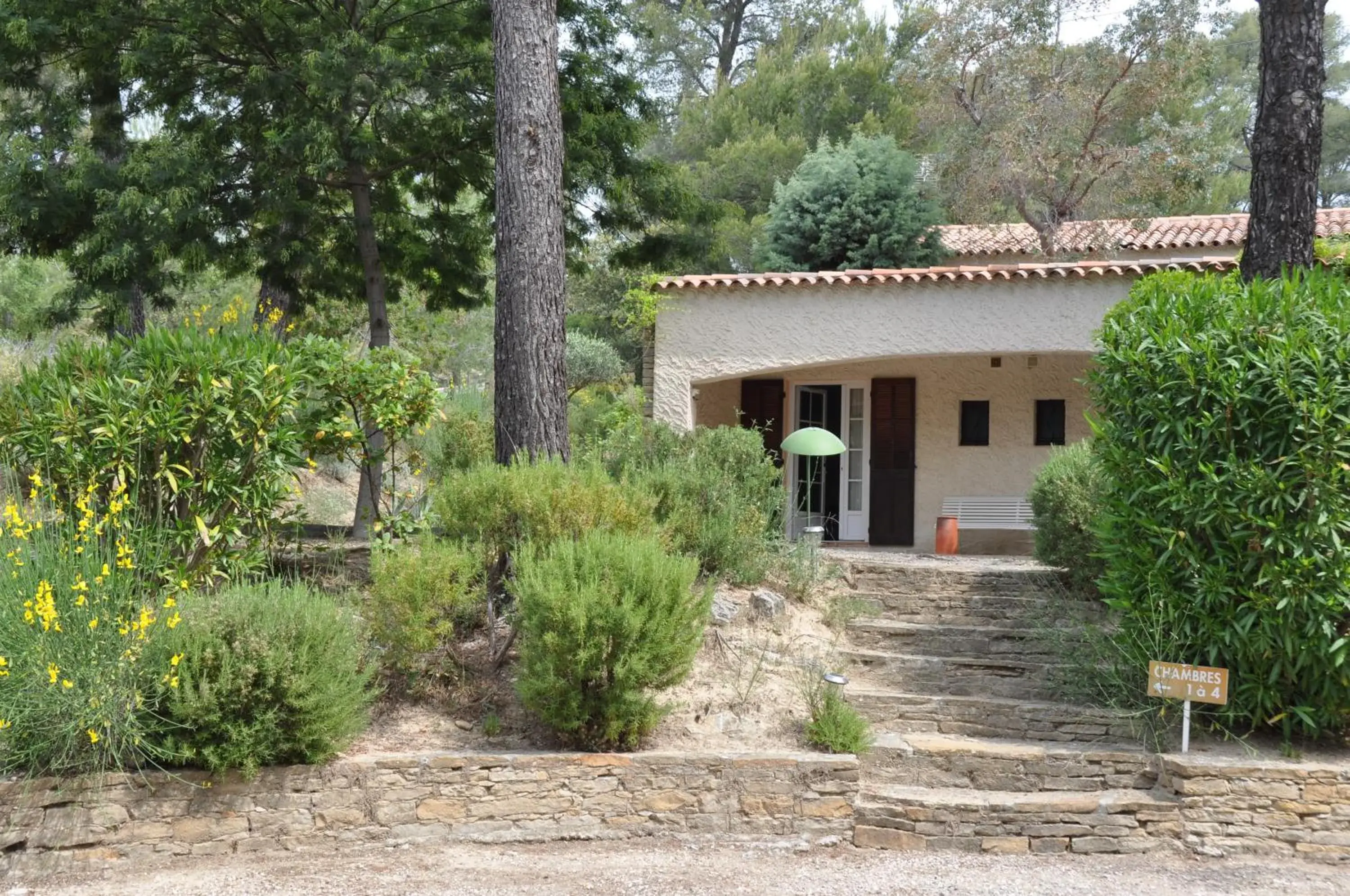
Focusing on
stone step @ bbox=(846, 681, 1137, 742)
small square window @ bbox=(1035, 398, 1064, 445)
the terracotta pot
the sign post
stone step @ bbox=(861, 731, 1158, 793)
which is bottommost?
stone step @ bbox=(861, 731, 1158, 793)

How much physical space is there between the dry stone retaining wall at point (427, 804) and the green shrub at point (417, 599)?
718mm

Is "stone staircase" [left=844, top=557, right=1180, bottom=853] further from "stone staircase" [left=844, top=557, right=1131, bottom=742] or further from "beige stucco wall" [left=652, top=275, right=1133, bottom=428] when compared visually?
"beige stucco wall" [left=652, top=275, right=1133, bottom=428]

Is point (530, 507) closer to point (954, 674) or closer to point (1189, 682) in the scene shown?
point (954, 674)

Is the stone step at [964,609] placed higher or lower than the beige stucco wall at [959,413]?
lower

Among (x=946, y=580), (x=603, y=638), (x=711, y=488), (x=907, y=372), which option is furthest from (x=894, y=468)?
(x=603, y=638)

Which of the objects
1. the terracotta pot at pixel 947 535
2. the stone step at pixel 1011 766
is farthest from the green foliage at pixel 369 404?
the terracotta pot at pixel 947 535

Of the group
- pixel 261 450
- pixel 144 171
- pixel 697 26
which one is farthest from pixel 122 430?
pixel 697 26

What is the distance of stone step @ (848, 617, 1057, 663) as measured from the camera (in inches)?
301

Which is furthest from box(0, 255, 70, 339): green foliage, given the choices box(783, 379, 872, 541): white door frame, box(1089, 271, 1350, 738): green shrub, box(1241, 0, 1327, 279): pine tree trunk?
box(1089, 271, 1350, 738): green shrub

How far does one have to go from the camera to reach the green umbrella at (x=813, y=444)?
33.3 feet

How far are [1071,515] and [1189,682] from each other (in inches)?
109

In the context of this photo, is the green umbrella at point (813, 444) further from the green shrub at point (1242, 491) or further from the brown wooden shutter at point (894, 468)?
the green shrub at point (1242, 491)

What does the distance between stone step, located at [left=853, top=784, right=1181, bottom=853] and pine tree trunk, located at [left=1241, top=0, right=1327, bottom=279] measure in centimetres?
395

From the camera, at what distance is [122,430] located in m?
6.05
